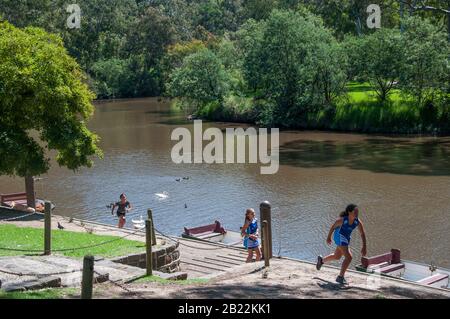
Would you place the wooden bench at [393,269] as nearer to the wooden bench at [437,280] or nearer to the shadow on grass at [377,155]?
the wooden bench at [437,280]

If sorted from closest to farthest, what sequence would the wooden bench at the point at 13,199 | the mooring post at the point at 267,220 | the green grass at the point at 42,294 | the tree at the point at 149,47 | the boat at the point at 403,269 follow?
the green grass at the point at 42,294
the mooring post at the point at 267,220
the boat at the point at 403,269
the wooden bench at the point at 13,199
the tree at the point at 149,47

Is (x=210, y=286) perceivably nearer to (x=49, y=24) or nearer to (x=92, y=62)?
(x=49, y=24)

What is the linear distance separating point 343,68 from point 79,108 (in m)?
37.3

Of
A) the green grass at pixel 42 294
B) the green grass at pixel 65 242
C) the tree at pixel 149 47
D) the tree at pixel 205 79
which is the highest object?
the tree at pixel 149 47

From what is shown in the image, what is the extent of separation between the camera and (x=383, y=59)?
176 ft

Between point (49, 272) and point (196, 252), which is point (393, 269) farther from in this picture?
point (49, 272)

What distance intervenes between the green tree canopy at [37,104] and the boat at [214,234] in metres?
4.73

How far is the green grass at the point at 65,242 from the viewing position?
1616cm

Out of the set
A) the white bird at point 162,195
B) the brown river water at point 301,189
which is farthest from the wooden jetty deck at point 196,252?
the white bird at point 162,195

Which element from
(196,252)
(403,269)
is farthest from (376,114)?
(196,252)

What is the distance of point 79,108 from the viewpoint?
23.5 meters

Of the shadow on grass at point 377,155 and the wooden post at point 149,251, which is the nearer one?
the wooden post at point 149,251

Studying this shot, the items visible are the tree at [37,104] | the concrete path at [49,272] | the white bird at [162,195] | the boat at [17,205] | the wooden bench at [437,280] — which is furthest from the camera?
the white bird at [162,195]

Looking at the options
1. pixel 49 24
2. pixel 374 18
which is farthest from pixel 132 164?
pixel 49 24
